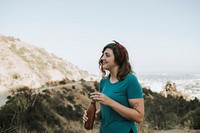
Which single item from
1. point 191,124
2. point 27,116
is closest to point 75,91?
point 27,116

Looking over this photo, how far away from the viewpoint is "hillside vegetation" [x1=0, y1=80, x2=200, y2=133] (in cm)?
1059

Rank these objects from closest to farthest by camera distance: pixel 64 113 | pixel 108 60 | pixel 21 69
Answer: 1. pixel 108 60
2. pixel 64 113
3. pixel 21 69

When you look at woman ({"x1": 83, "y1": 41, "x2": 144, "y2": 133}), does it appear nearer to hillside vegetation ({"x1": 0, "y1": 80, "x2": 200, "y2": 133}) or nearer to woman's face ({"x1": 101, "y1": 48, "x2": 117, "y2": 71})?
woman's face ({"x1": 101, "y1": 48, "x2": 117, "y2": 71})

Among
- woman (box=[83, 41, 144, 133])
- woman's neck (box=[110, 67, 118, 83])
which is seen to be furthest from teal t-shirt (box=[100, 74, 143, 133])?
woman's neck (box=[110, 67, 118, 83])

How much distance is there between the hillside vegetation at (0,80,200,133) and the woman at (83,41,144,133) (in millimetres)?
5239

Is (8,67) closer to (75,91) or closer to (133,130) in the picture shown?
(75,91)

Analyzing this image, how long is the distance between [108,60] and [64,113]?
66.8 feet

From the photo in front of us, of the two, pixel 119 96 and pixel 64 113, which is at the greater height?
pixel 119 96

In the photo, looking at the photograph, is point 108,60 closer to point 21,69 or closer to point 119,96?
point 119,96

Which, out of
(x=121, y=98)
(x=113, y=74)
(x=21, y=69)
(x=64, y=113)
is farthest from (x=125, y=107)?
(x=21, y=69)

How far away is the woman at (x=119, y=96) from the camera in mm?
2242

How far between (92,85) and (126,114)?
37.2 meters

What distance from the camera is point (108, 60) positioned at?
2506 millimetres

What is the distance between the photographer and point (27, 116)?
1391 cm
